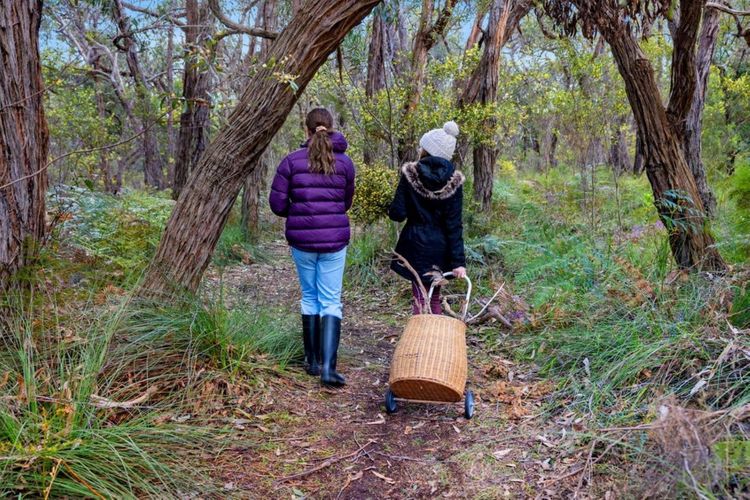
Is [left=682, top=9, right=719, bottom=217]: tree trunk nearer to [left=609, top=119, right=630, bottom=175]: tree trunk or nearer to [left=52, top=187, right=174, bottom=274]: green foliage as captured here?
[left=609, top=119, right=630, bottom=175]: tree trunk

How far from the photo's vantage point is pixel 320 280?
4.39 m

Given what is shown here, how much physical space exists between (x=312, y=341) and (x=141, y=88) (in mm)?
9214

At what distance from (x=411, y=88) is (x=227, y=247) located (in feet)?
12.2

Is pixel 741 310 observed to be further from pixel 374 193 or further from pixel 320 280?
pixel 374 193

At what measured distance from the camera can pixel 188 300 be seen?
4.02 m

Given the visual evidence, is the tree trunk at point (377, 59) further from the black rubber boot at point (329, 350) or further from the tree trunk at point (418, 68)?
the black rubber boot at point (329, 350)

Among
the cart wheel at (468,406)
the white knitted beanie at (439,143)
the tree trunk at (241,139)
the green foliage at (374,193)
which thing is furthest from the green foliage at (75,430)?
the green foliage at (374,193)

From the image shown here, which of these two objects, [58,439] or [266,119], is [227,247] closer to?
[266,119]

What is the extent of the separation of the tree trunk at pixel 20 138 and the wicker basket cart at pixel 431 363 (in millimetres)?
2352

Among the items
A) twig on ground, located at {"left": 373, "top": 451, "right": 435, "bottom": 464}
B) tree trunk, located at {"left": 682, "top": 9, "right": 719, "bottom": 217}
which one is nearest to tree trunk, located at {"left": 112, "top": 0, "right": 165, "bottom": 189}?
twig on ground, located at {"left": 373, "top": 451, "right": 435, "bottom": 464}

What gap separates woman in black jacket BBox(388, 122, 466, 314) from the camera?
4.59 metres

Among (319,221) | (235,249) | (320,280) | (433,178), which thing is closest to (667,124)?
(433,178)

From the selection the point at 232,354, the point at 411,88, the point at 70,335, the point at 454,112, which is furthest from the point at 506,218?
the point at 70,335

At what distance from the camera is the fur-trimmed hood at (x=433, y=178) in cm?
455
